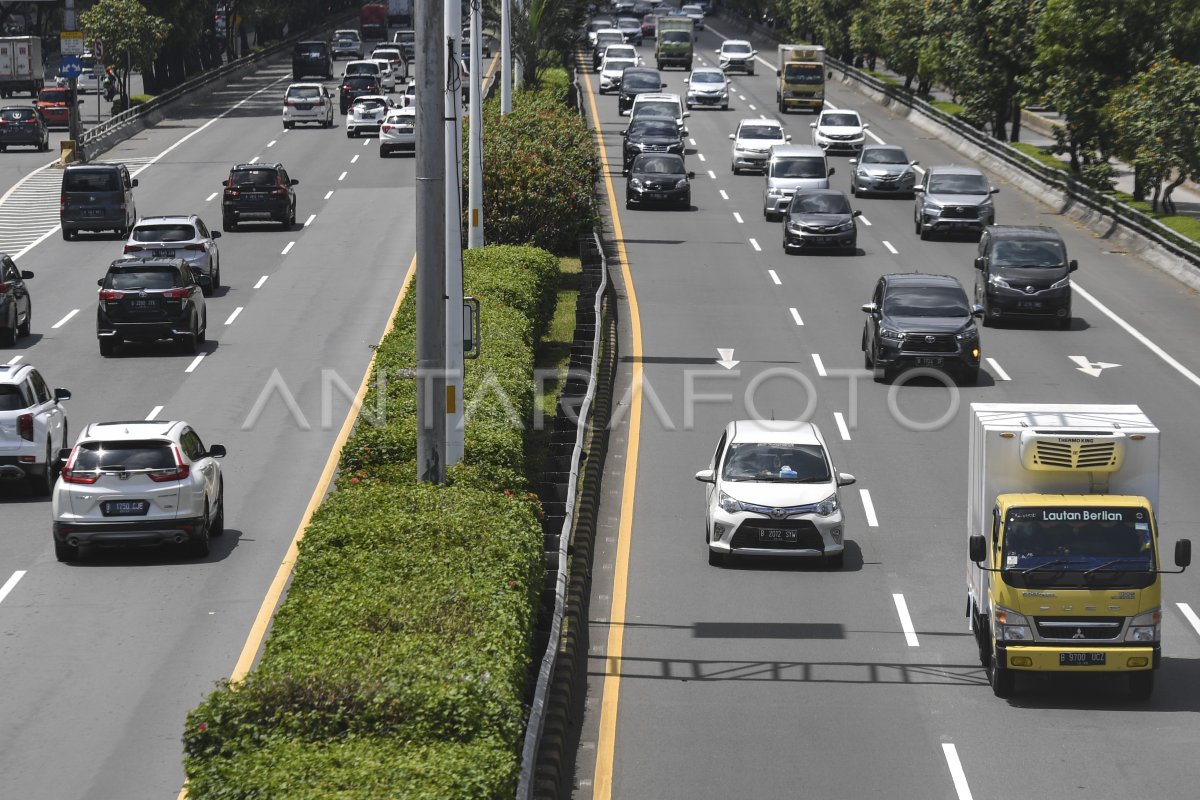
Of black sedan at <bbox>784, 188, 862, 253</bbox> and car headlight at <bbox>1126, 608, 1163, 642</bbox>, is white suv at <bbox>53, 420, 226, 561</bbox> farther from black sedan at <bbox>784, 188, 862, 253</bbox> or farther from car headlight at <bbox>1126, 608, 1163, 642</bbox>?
black sedan at <bbox>784, 188, 862, 253</bbox>

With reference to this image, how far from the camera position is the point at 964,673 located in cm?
1894

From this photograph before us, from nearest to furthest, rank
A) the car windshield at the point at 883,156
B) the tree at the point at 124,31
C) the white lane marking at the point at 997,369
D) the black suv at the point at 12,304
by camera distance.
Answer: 1. the white lane marking at the point at 997,369
2. the black suv at the point at 12,304
3. the car windshield at the point at 883,156
4. the tree at the point at 124,31

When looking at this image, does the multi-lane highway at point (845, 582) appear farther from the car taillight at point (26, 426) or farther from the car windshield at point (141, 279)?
the car windshield at point (141, 279)

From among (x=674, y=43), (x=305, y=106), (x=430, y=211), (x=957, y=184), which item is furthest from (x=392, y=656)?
(x=674, y=43)

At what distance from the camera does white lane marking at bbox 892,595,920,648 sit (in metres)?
20.0

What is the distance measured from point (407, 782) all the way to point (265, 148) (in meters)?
59.3

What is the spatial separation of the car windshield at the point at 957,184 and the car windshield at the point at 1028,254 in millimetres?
10585

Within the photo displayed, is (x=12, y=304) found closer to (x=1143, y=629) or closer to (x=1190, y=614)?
(x=1190, y=614)

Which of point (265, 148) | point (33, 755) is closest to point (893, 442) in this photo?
point (33, 755)

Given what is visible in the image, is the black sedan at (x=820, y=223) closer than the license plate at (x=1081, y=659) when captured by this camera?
No

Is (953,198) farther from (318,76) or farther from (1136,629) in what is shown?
(318,76)

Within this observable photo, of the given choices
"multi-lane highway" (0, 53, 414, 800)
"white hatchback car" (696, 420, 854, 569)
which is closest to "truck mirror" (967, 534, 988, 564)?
"white hatchback car" (696, 420, 854, 569)

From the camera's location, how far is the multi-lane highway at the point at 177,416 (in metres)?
16.7

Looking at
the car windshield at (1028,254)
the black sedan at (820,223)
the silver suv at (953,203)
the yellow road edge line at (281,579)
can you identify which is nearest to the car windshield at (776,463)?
the yellow road edge line at (281,579)
